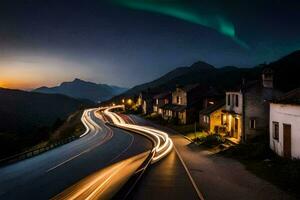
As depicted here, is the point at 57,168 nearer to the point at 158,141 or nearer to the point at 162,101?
the point at 158,141

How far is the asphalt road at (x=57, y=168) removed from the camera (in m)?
22.9

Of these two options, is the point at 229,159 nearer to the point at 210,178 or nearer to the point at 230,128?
the point at 210,178

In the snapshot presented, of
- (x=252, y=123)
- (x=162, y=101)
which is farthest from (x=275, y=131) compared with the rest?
(x=162, y=101)

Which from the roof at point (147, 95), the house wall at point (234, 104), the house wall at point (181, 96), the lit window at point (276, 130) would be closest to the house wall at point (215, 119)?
the house wall at point (234, 104)

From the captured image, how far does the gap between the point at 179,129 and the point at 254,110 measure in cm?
2095

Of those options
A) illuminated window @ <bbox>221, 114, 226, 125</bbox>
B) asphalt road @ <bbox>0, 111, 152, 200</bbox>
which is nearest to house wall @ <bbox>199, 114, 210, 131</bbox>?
illuminated window @ <bbox>221, 114, 226, 125</bbox>

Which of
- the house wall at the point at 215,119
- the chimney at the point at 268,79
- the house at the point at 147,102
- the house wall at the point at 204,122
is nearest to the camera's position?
the chimney at the point at 268,79

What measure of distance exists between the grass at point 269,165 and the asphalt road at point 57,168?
1260 cm

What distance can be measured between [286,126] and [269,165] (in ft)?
11.6

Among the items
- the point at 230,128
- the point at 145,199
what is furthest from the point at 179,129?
the point at 145,199

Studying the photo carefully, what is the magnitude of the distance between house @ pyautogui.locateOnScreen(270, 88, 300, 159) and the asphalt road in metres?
15.7

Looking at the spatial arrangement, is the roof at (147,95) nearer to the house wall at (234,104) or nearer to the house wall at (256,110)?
the house wall at (234,104)

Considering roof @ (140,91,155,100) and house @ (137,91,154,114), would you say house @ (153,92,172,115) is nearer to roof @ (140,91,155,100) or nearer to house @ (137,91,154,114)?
house @ (137,91,154,114)

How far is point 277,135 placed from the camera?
2739 centimetres
